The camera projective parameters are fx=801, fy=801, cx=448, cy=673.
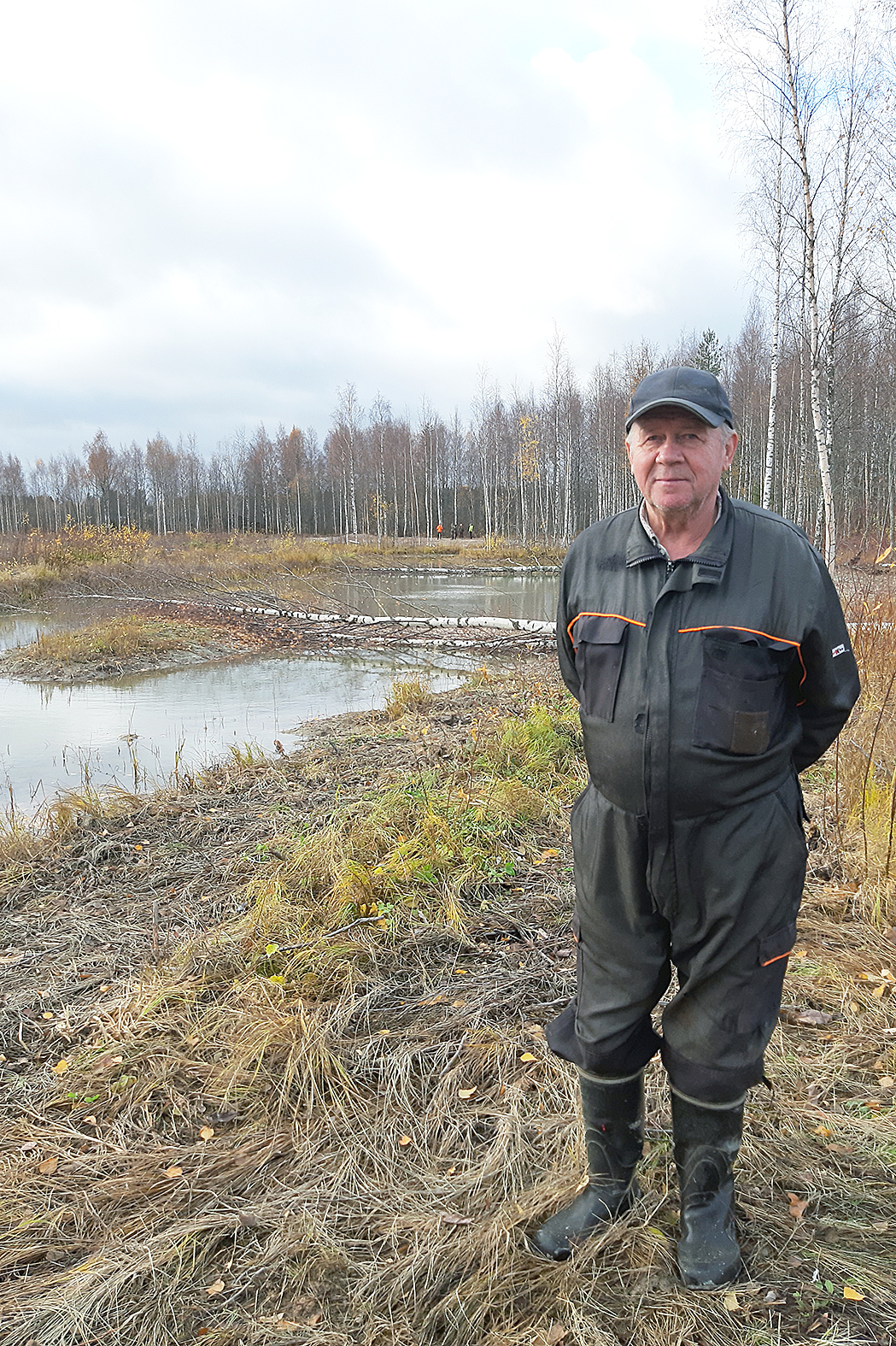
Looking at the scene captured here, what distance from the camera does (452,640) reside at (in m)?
15.5

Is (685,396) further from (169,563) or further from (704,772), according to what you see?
(169,563)

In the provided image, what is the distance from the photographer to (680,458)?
186 centimetres

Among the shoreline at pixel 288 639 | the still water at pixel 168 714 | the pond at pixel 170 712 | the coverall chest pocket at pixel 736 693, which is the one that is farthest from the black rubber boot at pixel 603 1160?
the shoreline at pixel 288 639

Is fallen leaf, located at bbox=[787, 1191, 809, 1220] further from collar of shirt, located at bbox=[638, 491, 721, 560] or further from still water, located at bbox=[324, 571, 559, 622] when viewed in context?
still water, located at bbox=[324, 571, 559, 622]

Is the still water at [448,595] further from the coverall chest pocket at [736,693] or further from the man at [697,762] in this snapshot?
the coverall chest pocket at [736,693]

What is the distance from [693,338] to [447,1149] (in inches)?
2045

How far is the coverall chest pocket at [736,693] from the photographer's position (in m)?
1.80

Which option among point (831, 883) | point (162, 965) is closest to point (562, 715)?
point (831, 883)

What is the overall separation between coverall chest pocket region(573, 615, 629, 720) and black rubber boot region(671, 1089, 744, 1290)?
3.41 ft

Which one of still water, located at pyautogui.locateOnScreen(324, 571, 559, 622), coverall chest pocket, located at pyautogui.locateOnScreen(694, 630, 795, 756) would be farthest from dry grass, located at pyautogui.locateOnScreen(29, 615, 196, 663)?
coverall chest pocket, located at pyautogui.locateOnScreen(694, 630, 795, 756)

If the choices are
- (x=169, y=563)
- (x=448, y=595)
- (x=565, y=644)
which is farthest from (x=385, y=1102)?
(x=169, y=563)

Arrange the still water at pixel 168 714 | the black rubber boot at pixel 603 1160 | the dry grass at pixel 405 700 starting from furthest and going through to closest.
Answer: the dry grass at pixel 405 700 < the still water at pixel 168 714 < the black rubber boot at pixel 603 1160

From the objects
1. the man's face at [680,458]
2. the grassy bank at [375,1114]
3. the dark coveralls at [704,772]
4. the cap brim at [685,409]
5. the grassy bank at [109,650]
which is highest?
the cap brim at [685,409]

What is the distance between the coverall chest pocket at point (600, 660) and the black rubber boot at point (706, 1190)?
1.04m
